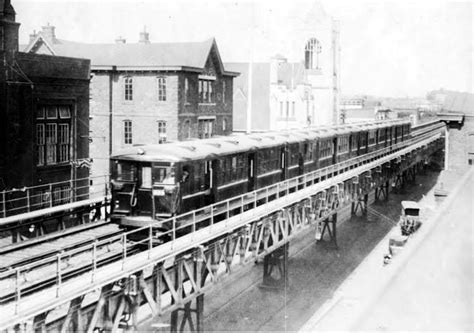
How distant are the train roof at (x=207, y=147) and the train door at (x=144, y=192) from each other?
0.31m

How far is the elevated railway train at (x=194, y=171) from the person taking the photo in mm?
15258

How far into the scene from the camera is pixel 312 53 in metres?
72.7

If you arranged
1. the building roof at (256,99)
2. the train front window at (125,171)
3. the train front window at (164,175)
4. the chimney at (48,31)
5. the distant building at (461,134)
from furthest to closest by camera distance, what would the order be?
the building roof at (256,99) → the chimney at (48,31) → the distant building at (461,134) → the train front window at (125,171) → the train front window at (164,175)

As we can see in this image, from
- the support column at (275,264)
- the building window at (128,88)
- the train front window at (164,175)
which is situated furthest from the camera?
the building window at (128,88)

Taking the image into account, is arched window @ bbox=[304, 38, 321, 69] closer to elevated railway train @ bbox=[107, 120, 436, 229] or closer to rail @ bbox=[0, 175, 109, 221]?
elevated railway train @ bbox=[107, 120, 436, 229]

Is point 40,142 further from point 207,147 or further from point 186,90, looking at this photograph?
point 186,90

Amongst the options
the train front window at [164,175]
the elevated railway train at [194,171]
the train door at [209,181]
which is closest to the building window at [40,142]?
the elevated railway train at [194,171]

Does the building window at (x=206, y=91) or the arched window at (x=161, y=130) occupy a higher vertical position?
the building window at (x=206, y=91)

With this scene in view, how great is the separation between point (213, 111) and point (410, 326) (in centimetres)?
3507

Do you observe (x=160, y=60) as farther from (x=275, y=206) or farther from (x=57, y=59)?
(x=275, y=206)

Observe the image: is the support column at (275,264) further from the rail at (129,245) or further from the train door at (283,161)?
the rail at (129,245)

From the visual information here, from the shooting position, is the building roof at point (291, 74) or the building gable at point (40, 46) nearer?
the building gable at point (40, 46)

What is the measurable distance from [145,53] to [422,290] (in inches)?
1376

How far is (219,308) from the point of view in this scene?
72.0 ft
